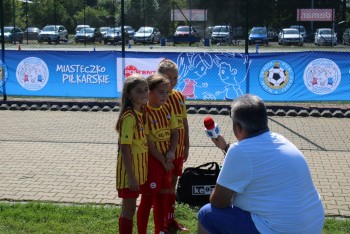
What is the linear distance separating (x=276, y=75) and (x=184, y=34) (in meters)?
25.6

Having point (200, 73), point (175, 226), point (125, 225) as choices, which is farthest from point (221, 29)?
point (125, 225)

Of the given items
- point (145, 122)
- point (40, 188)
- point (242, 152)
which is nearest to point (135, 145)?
point (145, 122)

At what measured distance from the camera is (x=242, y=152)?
3.42m

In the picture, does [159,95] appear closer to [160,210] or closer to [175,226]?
[160,210]

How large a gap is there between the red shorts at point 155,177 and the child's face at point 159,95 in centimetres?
48

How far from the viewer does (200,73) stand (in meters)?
12.9

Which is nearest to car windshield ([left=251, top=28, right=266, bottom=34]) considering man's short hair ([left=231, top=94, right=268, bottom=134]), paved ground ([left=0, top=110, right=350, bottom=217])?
paved ground ([left=0, top=110, right=350, bottom=217])

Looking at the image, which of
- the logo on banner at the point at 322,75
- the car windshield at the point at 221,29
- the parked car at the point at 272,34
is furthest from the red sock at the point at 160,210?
the car windshield at the point at 221,29

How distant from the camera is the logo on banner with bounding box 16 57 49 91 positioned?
534 inches

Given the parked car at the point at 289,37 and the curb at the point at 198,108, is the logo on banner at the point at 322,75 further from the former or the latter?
Answer: the parked car at the point at 289,37

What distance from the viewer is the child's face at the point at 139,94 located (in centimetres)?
450

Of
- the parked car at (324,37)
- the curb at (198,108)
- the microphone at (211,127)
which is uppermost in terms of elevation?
the parked car at (324,37)

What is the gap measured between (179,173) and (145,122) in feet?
2.65

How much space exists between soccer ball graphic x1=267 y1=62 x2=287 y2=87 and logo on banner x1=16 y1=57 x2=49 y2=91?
213 inches
